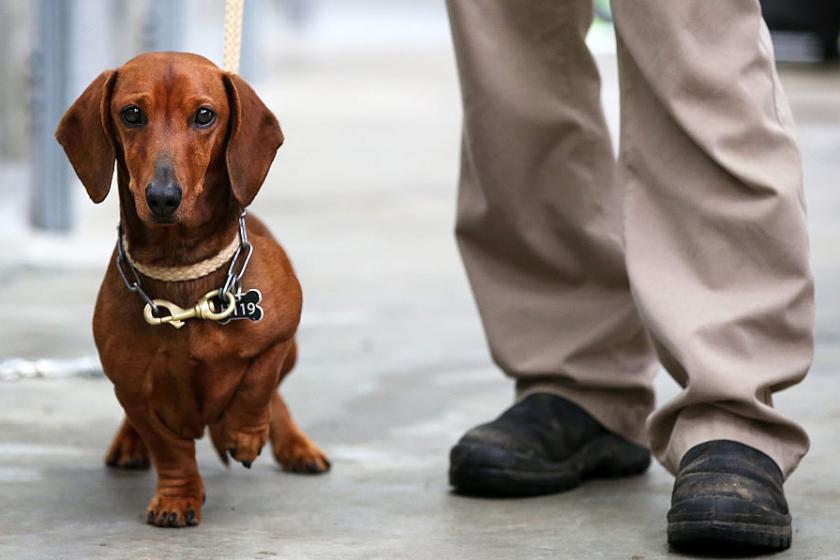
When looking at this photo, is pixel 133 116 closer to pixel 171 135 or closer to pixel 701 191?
pixel 171 135

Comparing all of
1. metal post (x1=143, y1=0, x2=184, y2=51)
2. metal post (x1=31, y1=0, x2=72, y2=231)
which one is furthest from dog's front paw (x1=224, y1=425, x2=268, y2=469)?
metal post (x1=143, y1=0, x2=184, y2=51)

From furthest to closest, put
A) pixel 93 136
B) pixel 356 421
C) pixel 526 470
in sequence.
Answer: pixel 356 421 < pixel 526 470 < pixel 93 136

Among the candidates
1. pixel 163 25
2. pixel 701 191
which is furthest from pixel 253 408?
pixel 163 25

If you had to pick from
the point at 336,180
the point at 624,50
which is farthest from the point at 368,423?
the point at 336,180

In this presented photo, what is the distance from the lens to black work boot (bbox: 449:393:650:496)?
227 cm

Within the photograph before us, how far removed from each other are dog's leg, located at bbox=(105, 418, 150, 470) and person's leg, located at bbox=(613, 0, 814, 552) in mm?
851

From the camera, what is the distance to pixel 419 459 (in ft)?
8.27

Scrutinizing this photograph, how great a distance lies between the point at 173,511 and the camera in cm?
210

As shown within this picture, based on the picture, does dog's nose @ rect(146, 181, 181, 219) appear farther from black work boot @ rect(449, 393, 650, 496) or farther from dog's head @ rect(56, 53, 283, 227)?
black work boot @ rect(449, 393, 650, 496)

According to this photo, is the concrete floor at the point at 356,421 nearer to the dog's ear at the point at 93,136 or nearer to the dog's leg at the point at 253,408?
the dog's leg at the point at 253,408

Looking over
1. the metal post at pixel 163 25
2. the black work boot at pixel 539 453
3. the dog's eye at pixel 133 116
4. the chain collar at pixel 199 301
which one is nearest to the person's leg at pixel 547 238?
the black work boot at pixel 539 453

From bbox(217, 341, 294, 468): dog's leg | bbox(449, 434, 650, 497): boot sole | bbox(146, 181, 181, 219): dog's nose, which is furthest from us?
bbox(449, 434, 650, 497): boot sole

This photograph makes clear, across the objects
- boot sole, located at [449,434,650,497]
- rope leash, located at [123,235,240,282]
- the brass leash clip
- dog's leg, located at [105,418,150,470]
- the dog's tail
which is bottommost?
dog's leg, located at [105,418,150,470]

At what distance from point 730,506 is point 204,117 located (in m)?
0.83
